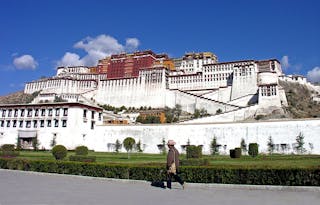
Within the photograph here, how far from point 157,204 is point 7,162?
Result: 1308cm

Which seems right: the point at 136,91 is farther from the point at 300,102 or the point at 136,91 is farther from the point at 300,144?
the point at 300,144

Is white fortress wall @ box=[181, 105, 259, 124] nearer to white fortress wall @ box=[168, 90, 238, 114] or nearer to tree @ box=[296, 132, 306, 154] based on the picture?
white fortress wall @ box=[168, 90, 238, 114]

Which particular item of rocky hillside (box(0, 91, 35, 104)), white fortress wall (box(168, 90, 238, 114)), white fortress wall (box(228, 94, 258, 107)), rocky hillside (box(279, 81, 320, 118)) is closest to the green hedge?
rocky hillside (box(279, 81, 320, 118))

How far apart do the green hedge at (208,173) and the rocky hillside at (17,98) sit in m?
89.8

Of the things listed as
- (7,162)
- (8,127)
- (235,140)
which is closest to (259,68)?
(235,140)

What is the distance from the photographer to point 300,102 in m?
73.8

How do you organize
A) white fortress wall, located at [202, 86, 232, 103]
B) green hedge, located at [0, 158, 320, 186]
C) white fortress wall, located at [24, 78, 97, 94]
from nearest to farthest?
green hedge, located at [0, 158, 320, 186]
white fortress wall, located at [202, 86, 232, 103]
white fortress wall, located at [24, 78, 97, 94]

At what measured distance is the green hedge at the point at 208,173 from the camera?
10.0 m

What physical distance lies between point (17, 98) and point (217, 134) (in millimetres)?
87191

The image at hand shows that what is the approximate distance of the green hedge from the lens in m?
10.0

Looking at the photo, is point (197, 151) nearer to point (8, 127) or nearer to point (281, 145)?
point (281, 145)

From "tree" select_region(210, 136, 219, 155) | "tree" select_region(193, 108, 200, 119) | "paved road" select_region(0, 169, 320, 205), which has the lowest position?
"paved road" select_region(0, 169, 320, 205)

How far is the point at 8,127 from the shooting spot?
45.7 m

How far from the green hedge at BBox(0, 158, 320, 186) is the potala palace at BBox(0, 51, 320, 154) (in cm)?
2360
